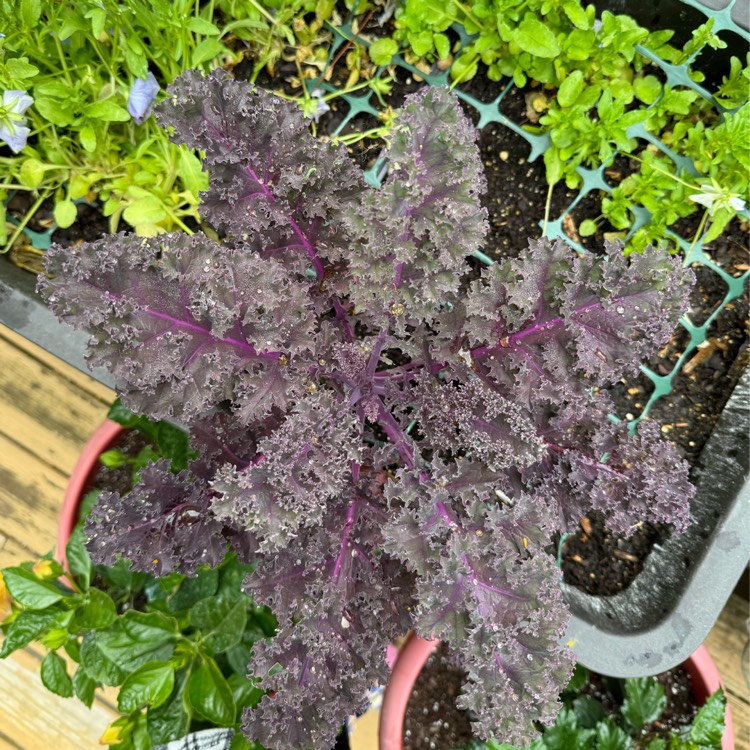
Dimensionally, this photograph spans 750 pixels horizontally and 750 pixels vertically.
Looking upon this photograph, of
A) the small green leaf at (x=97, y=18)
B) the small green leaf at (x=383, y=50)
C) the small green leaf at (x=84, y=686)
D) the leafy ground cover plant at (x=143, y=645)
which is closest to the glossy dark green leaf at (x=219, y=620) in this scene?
the leafy ground cover plant at (x=143, y=645)

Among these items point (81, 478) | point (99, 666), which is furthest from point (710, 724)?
point (81, 478)

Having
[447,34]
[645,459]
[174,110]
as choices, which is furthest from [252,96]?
[645,459]

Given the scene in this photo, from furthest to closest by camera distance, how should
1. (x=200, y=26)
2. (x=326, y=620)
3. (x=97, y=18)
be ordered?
(x=200, y=26)
(x=97, y=18)
(x=326, y=620)

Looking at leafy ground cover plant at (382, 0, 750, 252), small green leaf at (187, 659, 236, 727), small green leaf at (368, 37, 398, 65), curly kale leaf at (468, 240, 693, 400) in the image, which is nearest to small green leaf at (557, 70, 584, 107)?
leafy ground cover plant at (382, 0, 750, 252)

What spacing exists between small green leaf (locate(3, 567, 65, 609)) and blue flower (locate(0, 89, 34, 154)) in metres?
0.82

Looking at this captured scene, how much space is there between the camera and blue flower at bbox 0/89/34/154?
1160 mm

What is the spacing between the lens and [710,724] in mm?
1344

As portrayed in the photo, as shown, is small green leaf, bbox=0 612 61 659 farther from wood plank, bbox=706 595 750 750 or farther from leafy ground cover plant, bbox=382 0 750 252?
wood plank, bbox=706 595 750 750

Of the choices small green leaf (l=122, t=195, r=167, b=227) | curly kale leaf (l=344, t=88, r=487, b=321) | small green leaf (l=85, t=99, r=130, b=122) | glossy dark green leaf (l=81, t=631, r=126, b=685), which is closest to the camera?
curly kale leaf (l=344, t=88, r=487, b=321)

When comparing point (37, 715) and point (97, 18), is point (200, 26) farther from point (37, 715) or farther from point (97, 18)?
point (37, 715)

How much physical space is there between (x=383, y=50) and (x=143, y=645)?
1.36 metres

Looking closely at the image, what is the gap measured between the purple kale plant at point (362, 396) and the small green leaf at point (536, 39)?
545 mm

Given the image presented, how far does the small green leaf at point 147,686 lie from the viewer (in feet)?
3.53

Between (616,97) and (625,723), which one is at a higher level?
(616,97)
